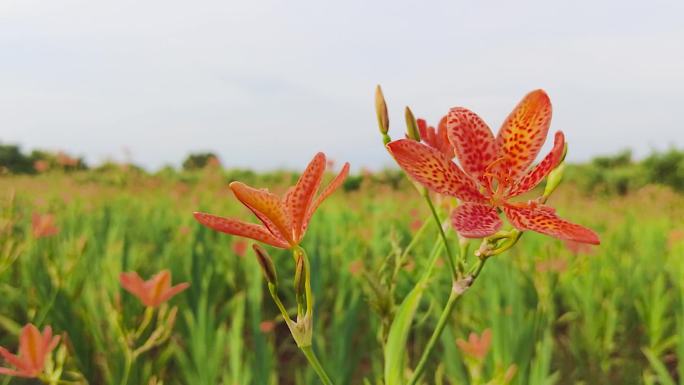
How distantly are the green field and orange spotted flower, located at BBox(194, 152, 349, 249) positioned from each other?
0.73ft

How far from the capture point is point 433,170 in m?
0.46

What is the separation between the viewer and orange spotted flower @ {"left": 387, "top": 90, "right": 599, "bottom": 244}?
1.44 feet

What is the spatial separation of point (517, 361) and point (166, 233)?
A: 2.27m

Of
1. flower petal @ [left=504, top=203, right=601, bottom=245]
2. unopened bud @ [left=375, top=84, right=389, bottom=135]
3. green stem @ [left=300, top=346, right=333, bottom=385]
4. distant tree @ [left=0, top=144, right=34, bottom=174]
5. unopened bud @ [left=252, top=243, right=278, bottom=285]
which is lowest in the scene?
green stem @ [left=300, top=346, right=333, bottom=385]

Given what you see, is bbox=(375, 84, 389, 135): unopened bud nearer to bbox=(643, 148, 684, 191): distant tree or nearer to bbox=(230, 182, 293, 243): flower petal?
bbox=(230, 182, 293, 243): flower petal

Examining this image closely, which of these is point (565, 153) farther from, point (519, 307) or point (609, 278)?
point (609, 278)

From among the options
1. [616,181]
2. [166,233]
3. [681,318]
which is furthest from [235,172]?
[681,318]

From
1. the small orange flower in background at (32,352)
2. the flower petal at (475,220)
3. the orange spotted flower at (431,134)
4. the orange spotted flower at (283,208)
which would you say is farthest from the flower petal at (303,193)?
the small orange flower in background at (32,352)

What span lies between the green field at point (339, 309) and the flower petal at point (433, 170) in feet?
0.70

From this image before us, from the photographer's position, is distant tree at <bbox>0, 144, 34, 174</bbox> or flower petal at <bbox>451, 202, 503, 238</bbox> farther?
distant tree at <bbox>0, 144, 34, 174</bbox>

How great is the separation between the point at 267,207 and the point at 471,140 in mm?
186

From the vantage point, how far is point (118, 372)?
4.74 feet

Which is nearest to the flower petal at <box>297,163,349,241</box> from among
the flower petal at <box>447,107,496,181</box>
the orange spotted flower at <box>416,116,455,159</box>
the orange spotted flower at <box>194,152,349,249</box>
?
the orange spotted flower at <box>194,152,349,249</box>

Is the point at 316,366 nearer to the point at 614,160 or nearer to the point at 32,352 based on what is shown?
the point at 32,352
